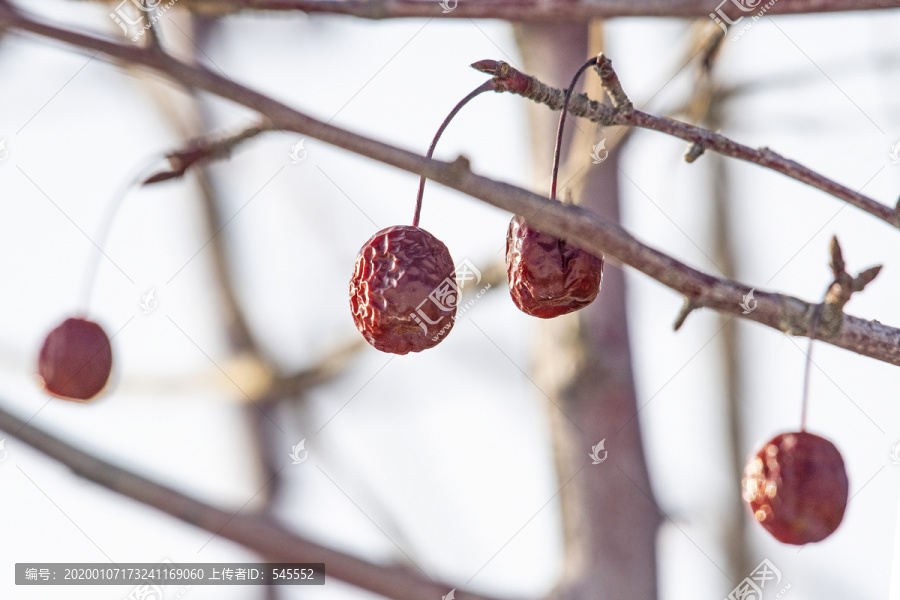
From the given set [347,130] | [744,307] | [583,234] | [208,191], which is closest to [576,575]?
[744,307]

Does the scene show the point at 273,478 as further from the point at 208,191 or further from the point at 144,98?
the point at 144,98

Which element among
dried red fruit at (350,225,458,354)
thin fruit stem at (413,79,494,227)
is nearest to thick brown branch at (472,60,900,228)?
thin fruit stem at (413,79,494,227)

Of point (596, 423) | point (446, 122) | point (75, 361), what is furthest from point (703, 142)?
point (75, 361)

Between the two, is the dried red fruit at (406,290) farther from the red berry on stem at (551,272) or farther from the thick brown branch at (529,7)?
the thick brown branch at (529,7)

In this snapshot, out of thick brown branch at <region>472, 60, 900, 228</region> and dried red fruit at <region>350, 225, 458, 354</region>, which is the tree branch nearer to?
thick brown branch at <region>472, 60, 900, 228</region>

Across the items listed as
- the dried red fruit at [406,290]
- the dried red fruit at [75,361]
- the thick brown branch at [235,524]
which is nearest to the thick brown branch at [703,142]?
the dried red fruit at [406,290]
